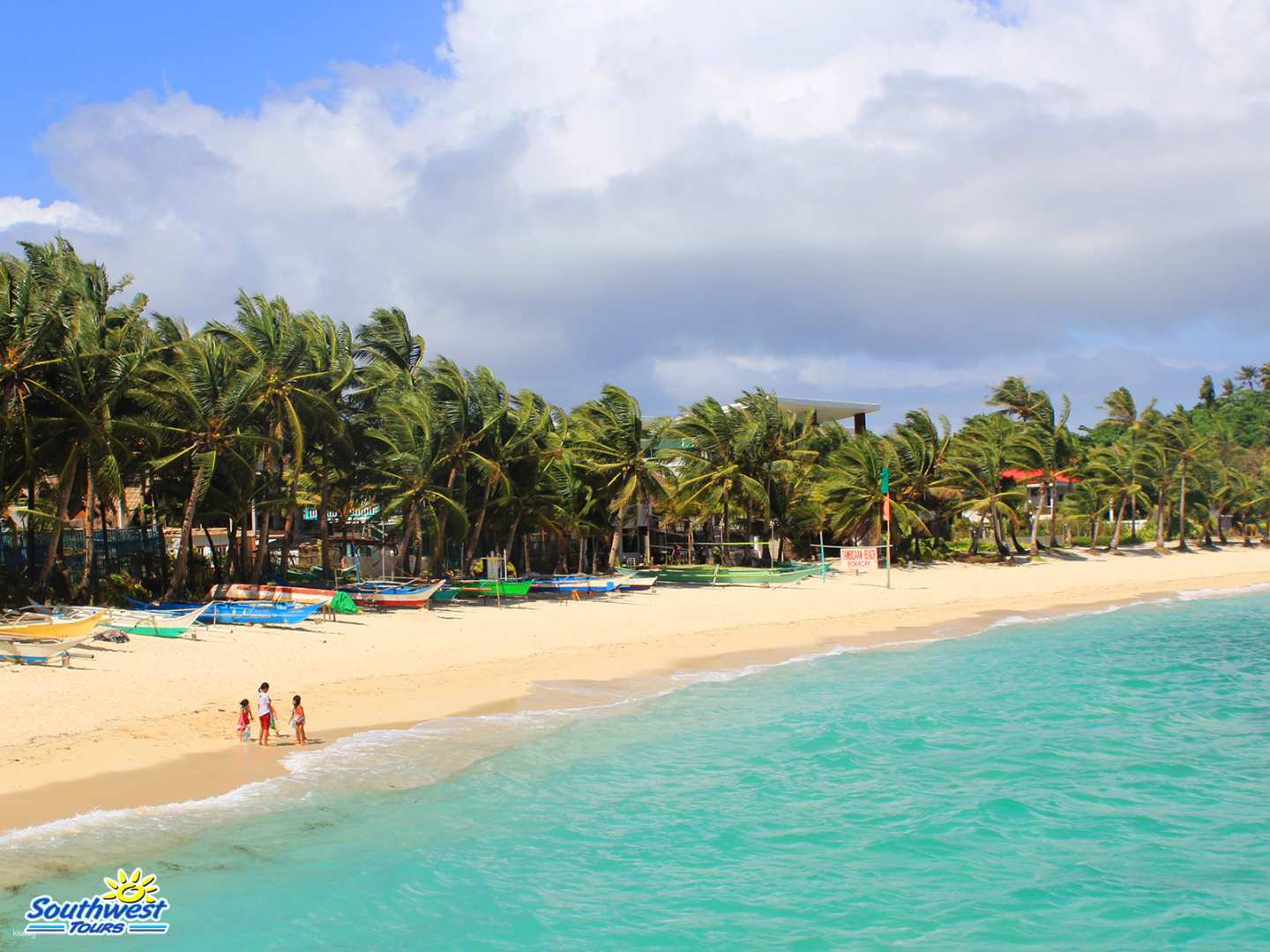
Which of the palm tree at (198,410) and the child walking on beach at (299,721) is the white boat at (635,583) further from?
the child walking on beach at (299,721)

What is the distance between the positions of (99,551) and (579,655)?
15.4 metres

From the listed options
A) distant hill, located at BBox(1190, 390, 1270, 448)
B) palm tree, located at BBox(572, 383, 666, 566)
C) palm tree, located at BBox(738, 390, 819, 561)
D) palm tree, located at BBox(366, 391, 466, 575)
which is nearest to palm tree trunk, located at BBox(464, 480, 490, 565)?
palm tree, located at BBox(366, 391, 466, 575)

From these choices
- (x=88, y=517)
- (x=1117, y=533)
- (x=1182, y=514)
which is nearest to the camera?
(x=88, y=517)

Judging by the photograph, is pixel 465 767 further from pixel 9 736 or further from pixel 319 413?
pixel 319 413

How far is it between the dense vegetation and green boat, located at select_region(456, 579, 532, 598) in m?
2.00

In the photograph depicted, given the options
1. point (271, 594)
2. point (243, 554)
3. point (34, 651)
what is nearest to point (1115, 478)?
point (243, 554)

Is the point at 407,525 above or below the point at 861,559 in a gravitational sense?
above

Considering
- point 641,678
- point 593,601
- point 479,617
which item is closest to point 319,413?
point 479,617

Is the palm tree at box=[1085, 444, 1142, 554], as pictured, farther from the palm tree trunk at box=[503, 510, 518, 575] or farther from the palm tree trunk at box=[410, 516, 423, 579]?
the palm tree trunk at box=[410, 516, 423, 579]

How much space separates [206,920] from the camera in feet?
29.6

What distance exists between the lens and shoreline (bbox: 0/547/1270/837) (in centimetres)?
1199

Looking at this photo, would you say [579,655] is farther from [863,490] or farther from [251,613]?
[863,490]

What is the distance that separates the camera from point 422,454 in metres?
28.9

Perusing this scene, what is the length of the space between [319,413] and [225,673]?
39.4 feet
